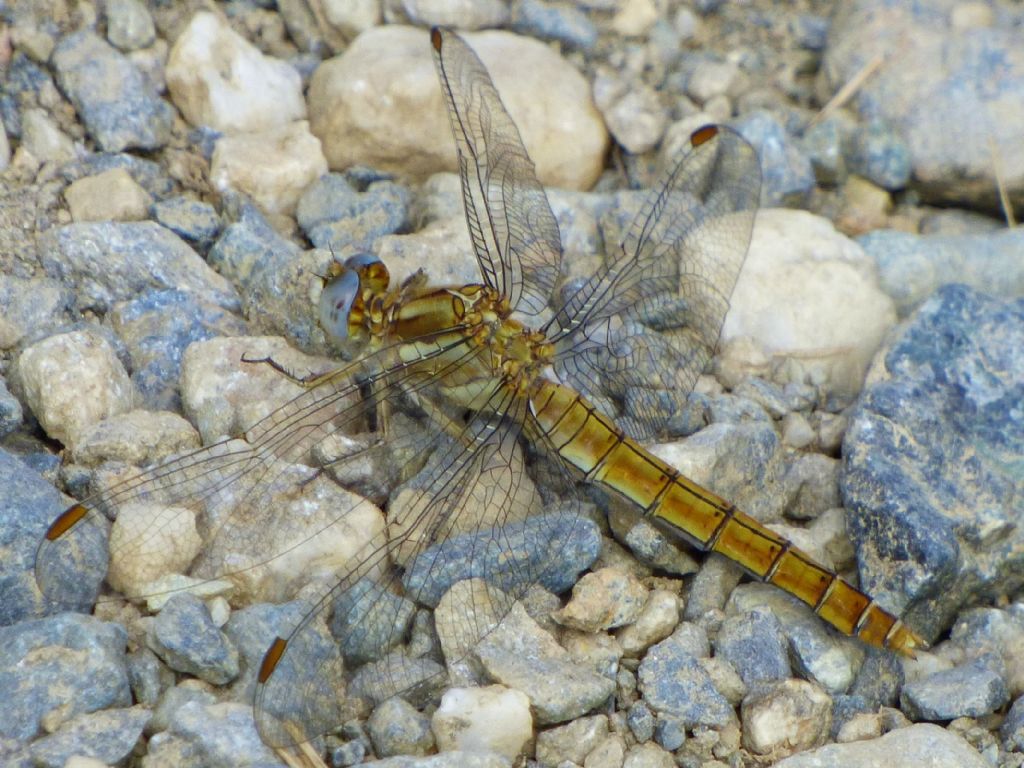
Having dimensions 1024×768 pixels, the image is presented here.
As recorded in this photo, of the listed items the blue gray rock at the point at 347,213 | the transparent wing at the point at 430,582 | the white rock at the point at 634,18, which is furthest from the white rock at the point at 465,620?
the white rock at the point at 634,18

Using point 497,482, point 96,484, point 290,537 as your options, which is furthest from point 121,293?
point 497,482

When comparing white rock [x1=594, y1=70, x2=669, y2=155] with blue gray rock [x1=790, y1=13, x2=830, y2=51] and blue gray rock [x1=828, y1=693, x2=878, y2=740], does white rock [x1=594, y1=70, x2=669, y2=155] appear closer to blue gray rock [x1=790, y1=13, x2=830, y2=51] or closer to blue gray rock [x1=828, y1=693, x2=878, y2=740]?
blue gray rock [x1=790, y1=13, x2=830, y2=51]

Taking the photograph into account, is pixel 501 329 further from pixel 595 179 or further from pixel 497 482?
pixel 595 179

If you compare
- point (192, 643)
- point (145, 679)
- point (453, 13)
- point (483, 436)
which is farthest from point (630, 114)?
point (145, 679)

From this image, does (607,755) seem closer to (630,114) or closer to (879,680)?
(879,680)

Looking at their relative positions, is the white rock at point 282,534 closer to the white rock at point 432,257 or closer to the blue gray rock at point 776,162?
the white rock at point 432,257

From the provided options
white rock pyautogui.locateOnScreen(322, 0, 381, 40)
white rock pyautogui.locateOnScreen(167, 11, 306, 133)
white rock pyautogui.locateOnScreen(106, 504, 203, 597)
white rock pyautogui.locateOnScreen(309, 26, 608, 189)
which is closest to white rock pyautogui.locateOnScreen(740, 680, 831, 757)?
white rock pyautogui.locateOnScreen(106, 504, 203, 597)
